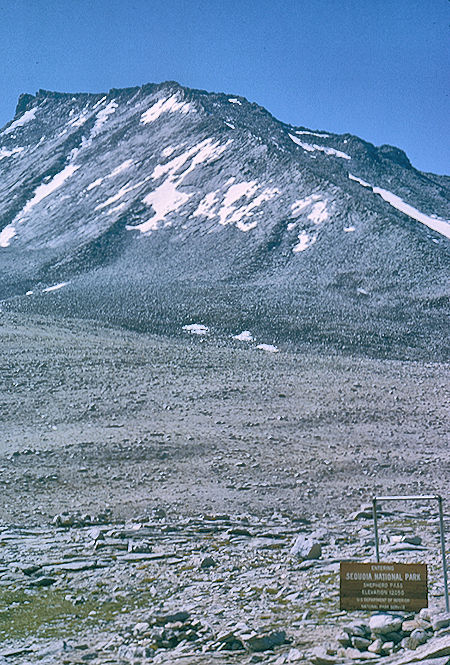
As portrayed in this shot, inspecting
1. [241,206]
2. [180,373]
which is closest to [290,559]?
[180,373]

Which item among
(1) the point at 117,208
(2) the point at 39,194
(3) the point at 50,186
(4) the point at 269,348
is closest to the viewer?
(4) the point at 269,348

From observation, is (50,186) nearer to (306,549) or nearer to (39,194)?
(39,194)

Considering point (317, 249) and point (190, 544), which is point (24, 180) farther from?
point (190, 544)

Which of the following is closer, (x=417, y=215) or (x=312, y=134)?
(x=417, y=215)

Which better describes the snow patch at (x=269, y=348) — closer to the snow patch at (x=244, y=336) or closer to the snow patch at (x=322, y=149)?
the snow patch at (x=244, y=336)

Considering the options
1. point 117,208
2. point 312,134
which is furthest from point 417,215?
point 312,134

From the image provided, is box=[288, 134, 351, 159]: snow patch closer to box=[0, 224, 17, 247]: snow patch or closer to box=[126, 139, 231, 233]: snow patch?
box=[126, 139, 231, 233]: snow patch
